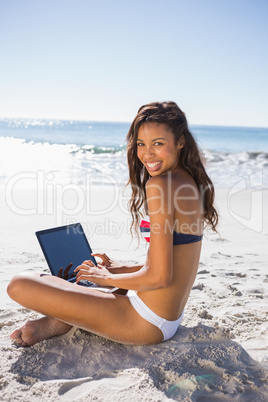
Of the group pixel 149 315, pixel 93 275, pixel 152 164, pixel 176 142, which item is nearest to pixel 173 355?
pixel 149 315

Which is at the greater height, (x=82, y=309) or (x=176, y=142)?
(x=176, y=142)

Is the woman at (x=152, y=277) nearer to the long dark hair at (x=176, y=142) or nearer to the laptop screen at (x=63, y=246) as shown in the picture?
the long dark hair at (x=176, y=142)

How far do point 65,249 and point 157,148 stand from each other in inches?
38.1

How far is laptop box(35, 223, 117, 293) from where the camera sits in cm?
254

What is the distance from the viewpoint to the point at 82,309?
2213 millimetres

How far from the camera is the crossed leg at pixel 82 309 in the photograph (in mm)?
2217

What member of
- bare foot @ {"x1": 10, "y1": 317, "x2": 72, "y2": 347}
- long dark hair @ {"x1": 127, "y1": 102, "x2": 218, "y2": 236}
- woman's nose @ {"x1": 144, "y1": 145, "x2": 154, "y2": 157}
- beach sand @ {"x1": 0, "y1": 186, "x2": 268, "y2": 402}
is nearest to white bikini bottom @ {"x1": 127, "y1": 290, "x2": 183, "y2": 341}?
beach sand @ {"x1": 0, "y1": 186, "x2": 268, "y2": 402}

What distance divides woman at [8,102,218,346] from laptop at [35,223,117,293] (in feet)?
0.75

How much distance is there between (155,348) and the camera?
2314 millimetres

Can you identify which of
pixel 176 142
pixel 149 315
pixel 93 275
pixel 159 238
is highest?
pixel 176 142

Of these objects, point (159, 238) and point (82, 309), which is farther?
point (82, 309)

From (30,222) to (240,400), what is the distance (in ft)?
13.8

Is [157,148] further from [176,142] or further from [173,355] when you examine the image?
[173,355]

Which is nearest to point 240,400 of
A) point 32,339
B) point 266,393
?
point 266,393
